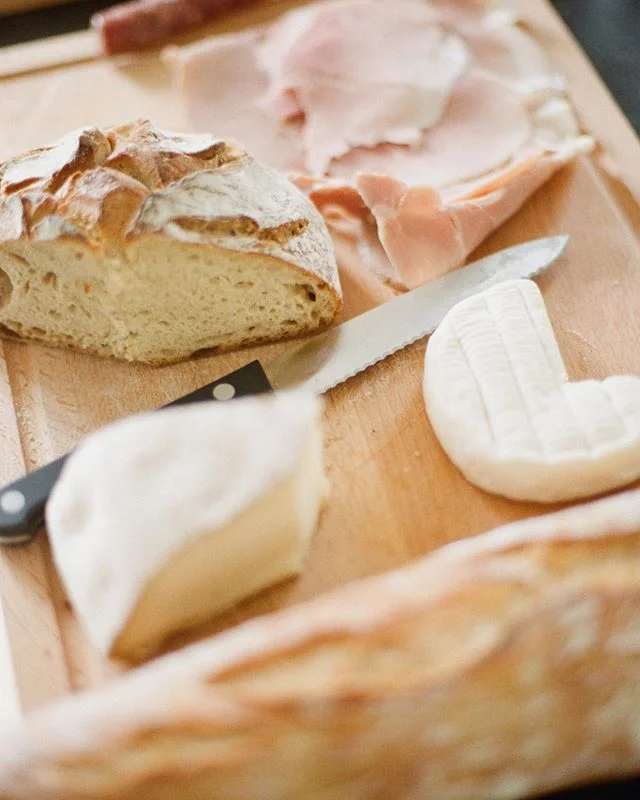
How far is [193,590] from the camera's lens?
160 cm

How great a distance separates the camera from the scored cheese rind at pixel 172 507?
4.83 feet

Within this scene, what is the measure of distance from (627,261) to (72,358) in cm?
149

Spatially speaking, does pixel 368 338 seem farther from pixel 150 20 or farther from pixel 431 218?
pixel 150 20

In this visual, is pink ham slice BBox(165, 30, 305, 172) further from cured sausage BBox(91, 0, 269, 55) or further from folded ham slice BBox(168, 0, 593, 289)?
cured sausage BBox(91, 0, 269, 55)

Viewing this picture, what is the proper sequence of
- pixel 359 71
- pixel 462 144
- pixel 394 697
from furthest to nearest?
1. pixel 359 71
2. pixel 462 144
3. pixel 394 697

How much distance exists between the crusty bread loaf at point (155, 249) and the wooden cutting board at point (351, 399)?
9 cm

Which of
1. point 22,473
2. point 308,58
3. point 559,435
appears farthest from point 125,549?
point 308,58

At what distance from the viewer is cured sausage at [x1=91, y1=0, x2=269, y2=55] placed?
9.39ft

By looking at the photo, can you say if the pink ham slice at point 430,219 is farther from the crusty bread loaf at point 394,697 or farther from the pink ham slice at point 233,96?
the crusty bread loaf at point 394,697

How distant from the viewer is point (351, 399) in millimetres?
2080

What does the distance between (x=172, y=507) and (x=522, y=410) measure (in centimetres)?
81

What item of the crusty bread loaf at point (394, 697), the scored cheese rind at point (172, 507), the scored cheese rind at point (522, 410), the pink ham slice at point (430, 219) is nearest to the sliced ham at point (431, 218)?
the pink ham slice at point (430, 219)

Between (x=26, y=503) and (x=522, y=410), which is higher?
(x=26, y=503)

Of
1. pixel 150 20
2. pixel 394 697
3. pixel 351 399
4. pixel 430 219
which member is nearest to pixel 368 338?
pixel 351 399
